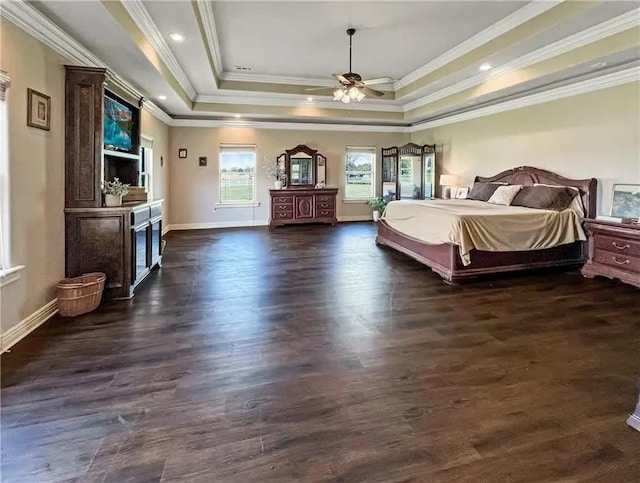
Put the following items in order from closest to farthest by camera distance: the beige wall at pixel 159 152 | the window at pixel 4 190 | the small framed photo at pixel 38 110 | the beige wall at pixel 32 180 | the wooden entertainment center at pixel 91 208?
1. the window at pixel 4 190
2. the beige wall at pixel 32 180
3. the small framed photo at pixel 38 110
4. the wooden entertainment center at pixel 91 208
5. the beige wall at pixel 159 152

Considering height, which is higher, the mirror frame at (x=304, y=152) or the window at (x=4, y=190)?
the mirror frame at (x=304, y=152)

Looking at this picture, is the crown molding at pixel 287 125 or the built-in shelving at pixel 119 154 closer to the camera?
the built-in shelving at pixel 119 154

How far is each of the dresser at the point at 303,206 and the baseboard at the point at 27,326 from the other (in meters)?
6.35

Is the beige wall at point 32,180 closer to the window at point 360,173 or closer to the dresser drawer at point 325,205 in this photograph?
the dresser drawer at point 325,205

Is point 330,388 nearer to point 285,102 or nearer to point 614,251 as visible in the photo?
point 614,251

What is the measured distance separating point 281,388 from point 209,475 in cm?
74

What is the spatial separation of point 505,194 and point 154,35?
5.47 m

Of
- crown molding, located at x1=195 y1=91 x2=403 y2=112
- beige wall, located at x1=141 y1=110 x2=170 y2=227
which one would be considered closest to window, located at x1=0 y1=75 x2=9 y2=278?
beige wall, located at x1=141 y1=110 x2=170 y2=227

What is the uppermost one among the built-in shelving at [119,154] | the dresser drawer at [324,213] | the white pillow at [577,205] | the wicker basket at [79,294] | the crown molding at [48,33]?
the crown molding at [48,33]

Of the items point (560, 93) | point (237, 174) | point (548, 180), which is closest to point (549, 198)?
point (548, 180)

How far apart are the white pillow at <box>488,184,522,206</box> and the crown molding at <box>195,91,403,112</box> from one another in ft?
11.8

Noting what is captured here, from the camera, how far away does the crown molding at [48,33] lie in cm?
287

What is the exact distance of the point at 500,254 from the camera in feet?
16.3

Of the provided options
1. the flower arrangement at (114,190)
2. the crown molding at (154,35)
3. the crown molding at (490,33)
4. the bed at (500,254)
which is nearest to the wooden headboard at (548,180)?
the bed at (500,254)
